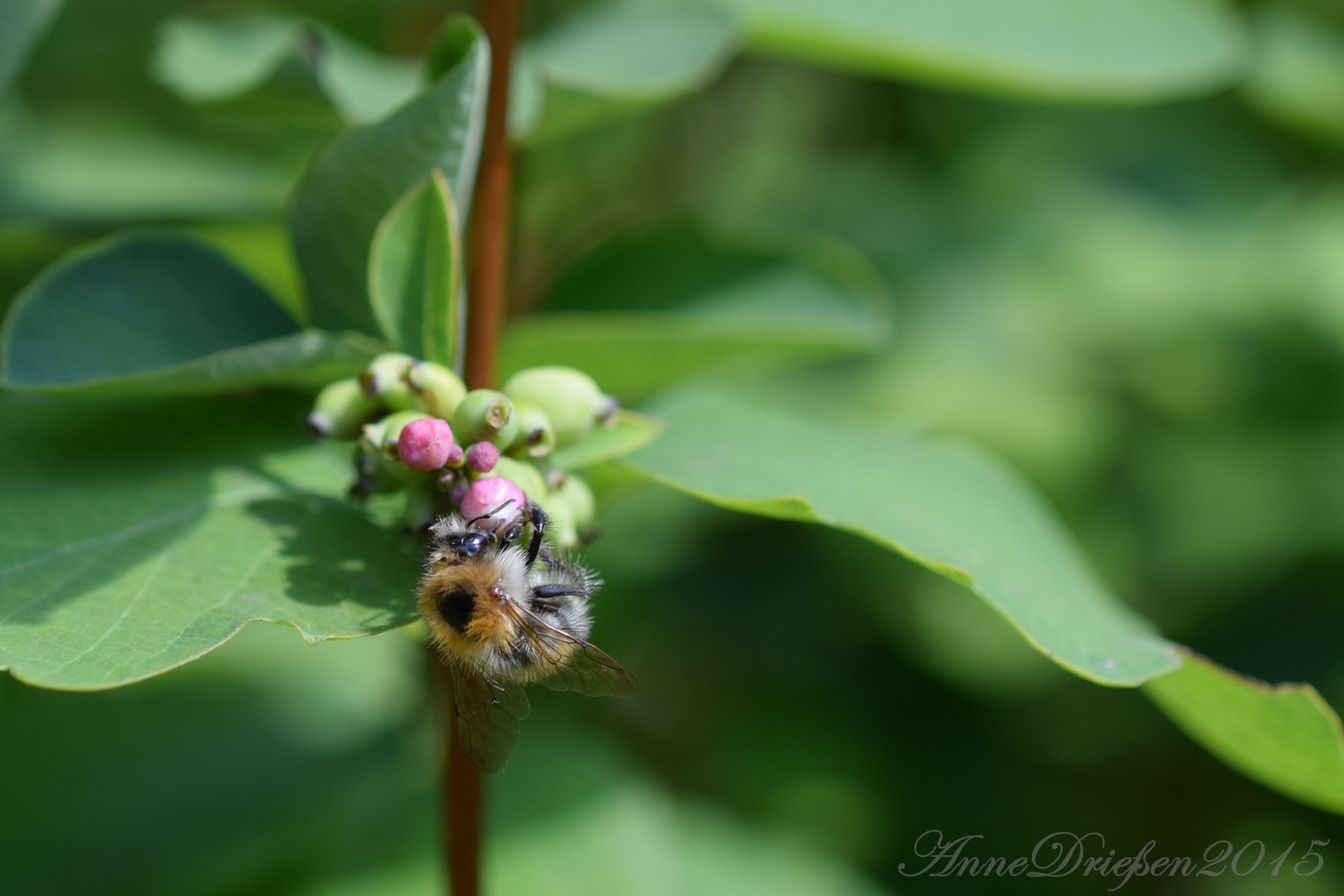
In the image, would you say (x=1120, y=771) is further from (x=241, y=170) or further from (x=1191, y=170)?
(x=241, y=170)

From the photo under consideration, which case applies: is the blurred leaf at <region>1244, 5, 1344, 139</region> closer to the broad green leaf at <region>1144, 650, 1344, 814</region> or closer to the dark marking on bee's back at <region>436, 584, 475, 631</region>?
the broad green leaf at <region>1144, 650, 1344, 814</region>

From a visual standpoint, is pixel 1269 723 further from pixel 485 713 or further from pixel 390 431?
pixel 390 431

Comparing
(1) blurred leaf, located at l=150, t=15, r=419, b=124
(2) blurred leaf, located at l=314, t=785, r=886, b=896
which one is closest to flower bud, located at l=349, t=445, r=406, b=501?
Result: (1) blurred leaf, located at l=150, t=15, r=419, b=124

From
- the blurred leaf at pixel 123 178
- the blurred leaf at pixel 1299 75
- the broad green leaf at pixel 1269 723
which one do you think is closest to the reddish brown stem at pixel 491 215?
the blurred leaf at pixel 123 178

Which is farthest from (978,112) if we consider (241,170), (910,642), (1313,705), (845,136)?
(1313,705)

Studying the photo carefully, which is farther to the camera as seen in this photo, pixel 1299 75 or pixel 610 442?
pixel 1299 75
